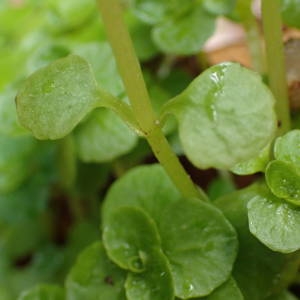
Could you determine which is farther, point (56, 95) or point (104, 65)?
point (104, 65)

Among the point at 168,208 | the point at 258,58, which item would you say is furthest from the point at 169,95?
the point at 168,208

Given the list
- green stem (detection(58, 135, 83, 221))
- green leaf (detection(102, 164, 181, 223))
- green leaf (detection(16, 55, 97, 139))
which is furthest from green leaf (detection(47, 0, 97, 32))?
green leaf (detection(16, 55, 97, 139))

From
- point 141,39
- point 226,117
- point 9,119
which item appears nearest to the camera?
point 226,117

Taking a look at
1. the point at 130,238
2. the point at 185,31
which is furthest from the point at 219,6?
the point at 130,238

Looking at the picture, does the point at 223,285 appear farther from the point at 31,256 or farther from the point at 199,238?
the point at 31,256

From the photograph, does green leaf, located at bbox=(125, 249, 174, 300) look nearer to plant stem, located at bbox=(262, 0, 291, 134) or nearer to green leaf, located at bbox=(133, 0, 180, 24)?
plant stem, located at bbox=(262, 0, 291, 134)

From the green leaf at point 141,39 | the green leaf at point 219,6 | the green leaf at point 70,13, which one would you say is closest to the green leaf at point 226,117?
the green leaf at point 219,6

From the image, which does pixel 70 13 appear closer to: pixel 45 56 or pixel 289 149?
pixel 45 56
